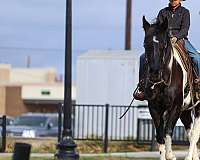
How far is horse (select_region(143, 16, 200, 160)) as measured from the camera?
9.77 metres

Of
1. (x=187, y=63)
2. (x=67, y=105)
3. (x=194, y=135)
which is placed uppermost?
(x=187, y=63)

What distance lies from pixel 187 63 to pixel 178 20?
75 centimetres

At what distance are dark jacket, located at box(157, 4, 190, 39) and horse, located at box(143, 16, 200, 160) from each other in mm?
517

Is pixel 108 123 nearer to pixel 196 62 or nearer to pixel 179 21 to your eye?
pixel 196 62

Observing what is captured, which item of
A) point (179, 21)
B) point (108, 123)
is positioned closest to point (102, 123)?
point (108, 123)

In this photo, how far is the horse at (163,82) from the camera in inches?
384

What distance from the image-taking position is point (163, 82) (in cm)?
991

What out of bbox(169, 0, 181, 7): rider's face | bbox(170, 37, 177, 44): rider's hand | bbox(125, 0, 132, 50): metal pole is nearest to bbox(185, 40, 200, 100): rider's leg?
bbox(170, 37, 177, 44): rider's hand

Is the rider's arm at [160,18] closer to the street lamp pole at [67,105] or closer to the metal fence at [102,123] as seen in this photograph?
the street lamp pole at [67,105]

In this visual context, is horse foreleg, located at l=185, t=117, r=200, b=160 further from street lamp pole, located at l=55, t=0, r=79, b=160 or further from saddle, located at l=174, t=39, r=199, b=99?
street lamp pole, located at l=55, t=0, r=79, b=160

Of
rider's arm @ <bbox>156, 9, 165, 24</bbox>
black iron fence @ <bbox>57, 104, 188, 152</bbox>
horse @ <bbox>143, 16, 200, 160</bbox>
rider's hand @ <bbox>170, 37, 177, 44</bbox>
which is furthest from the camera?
black iron fence @ <bbox>57, 104, 188, 152</bbox>

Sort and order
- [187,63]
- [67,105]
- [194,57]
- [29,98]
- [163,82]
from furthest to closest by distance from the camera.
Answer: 1. [29,98]
2. [67,105]
3. [194,57]
4. [187,63]
5. [163,82]

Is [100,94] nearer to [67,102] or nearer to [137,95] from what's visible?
[67,102]

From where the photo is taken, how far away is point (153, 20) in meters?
10.3
